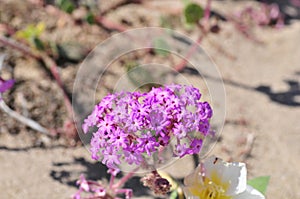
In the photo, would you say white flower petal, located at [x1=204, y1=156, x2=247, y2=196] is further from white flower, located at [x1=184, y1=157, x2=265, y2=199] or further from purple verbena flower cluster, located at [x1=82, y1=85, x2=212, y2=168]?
purple verbena flower cluster, located at [x1=82, y1=85, x2=212, y2=168]

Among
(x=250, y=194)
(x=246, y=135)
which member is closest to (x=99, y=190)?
(x=250, y=194)

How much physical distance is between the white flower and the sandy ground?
0.42 metres

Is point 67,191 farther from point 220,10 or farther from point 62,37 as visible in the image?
point 220,10

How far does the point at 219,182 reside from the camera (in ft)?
4.78

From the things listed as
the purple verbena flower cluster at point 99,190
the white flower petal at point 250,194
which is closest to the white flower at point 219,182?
the white flower petal at point 250,194

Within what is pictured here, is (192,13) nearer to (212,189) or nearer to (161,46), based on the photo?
(161,46)

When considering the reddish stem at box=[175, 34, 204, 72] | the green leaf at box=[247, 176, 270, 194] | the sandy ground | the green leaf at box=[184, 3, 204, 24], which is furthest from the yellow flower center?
the green leaf at box=[184, 3, 204, 24]

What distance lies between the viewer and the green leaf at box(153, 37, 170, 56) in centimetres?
221

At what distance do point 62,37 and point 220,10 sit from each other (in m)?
0.78

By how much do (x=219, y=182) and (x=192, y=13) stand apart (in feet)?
3.40

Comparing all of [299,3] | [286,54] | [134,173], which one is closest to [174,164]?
[134,173]

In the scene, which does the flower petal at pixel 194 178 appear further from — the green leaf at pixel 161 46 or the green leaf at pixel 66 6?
the green leaf at pixel 66 6

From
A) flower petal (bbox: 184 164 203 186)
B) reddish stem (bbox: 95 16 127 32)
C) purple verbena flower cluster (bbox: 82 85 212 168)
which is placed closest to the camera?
purple verbena flower cluster (bbox: 82 85 212 168)

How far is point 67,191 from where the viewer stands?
1788mm
